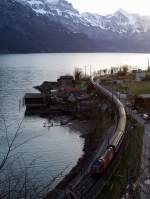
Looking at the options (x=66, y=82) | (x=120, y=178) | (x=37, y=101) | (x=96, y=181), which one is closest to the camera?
(x=96, y=181)

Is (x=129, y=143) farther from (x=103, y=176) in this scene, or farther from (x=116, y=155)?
(x=103, y=176)

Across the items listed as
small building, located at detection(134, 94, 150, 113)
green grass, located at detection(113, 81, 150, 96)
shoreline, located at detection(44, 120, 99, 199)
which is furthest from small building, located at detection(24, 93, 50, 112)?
small building, located at detection(134, 94, 150, 113)

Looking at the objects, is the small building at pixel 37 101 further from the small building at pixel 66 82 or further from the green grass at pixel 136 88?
the small building at pixel 66 82

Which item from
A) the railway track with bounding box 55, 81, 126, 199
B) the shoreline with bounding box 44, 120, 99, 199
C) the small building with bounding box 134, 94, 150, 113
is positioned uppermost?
the small building with bounding box 134, 94, 150, 113

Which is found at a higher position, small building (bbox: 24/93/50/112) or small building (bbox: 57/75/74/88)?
small building (bbox: 57/75/74/88)

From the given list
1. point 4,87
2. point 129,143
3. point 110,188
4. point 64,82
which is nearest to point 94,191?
point 110,188

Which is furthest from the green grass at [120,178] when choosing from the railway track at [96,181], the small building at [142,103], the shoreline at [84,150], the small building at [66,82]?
the small building at [66,82]

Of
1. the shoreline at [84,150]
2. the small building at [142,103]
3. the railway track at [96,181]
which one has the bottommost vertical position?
the shoreline at [84,150]

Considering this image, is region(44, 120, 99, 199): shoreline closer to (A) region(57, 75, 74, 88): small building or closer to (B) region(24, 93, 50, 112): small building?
(B) region(24, 93, 50, 112): small building

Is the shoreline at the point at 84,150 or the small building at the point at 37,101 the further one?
the small building at the point at 37,101

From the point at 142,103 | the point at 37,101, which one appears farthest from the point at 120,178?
the point at 37,101

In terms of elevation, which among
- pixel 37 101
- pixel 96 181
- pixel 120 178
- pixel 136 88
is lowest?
pixel 96 181

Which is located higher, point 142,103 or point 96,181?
point 142,103

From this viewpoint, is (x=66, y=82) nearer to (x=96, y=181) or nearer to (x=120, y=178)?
(x=120, y=178)
